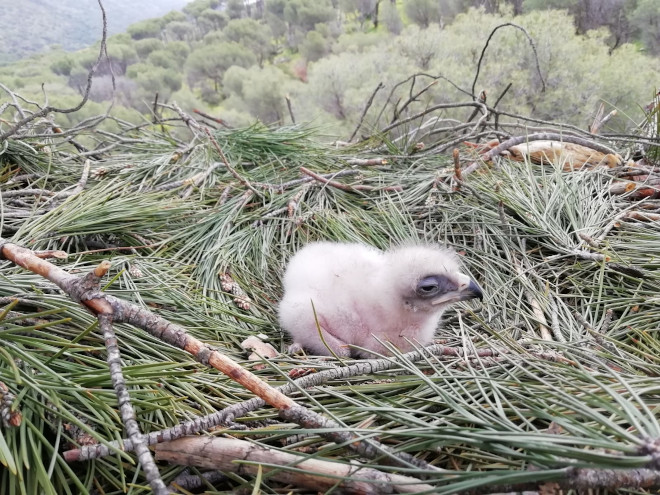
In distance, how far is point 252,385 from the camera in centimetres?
53

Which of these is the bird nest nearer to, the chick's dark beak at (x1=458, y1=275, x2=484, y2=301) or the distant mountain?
the chick's dark beak at (x1=458, y1=275, x2=484, y2=301)

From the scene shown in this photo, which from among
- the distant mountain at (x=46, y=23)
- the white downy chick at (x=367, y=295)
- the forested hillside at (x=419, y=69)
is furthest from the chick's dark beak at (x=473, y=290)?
the distant mountain at (x=46, y=23)

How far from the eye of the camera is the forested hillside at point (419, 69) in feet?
28.9

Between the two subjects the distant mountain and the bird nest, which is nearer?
the bird nest

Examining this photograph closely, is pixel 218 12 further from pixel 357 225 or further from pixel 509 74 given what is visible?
pixel 357 225

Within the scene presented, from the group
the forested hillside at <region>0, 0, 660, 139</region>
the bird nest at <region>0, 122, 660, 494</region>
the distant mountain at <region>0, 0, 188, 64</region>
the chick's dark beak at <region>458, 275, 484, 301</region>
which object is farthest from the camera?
the forested hillside at <region>0, 0, 660, 139</region>

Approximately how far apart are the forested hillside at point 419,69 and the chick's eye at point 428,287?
36.7 inches

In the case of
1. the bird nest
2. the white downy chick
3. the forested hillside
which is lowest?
the white downy chick

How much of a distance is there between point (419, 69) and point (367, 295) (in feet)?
37.1

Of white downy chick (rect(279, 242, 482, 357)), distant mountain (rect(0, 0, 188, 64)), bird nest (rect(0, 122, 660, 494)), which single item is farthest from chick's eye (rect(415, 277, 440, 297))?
distant mountain (rect(0, 0, 188, 64))

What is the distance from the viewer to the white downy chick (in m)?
1.07

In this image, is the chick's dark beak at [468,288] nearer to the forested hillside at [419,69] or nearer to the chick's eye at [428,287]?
the chick's eye at [428,287]

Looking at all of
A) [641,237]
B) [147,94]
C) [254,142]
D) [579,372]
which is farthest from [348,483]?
[147,94]

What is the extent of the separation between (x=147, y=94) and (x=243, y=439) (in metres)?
19.4
